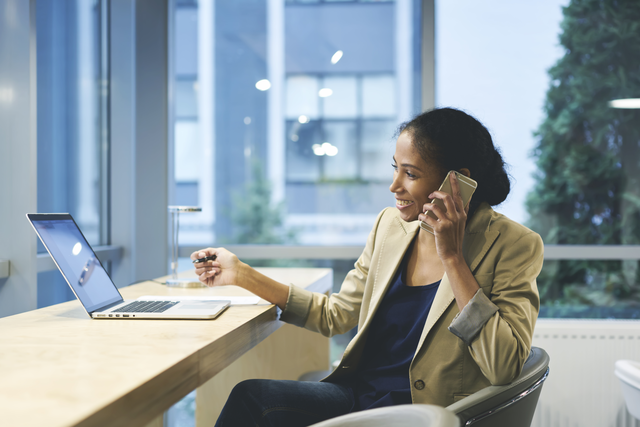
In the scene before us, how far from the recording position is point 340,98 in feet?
8.54

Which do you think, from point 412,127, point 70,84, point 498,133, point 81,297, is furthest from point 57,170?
point 498,133

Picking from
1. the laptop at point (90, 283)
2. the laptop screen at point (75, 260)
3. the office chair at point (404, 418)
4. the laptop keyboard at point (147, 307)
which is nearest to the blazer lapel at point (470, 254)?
the office chair at point (404, 418)

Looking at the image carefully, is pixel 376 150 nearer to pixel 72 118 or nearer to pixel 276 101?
pixel 276 101

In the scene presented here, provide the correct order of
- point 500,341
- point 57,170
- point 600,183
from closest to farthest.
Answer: point 500,341
point 57,170
point 600,183

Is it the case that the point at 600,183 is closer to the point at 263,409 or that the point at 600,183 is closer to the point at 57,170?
the point at 263,409

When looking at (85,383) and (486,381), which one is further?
(486,381)

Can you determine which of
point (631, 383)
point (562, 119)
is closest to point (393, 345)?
point (631, 383)

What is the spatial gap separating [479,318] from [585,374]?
1.61 metres

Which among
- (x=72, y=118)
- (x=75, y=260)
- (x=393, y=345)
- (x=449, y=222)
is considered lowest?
(x=393, y=345)

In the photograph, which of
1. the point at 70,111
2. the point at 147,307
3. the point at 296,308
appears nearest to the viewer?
the point at 147,307

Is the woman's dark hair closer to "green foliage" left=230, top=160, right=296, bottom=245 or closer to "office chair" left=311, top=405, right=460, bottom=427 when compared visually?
"office chair" left=311, top=405, right=460, bottom=427

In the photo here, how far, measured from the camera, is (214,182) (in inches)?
104

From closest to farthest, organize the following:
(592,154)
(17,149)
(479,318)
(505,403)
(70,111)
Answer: (505,403), (479,318), (17,149), (70,111), (592,154)

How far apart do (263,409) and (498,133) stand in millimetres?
2052
